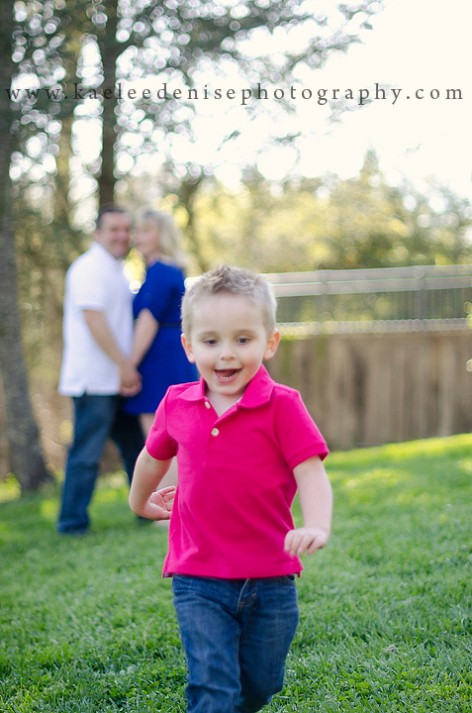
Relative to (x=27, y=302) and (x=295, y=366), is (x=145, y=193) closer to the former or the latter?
(x=27, y=302)

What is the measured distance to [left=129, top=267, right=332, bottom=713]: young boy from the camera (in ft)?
7.14

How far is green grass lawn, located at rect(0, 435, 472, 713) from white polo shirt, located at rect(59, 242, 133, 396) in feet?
3.28

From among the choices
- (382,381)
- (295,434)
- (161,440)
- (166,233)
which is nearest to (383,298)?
(382,381)

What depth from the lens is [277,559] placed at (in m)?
2.24

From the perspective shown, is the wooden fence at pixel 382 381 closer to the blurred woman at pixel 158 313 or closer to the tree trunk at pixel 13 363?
the tree trunk at pixel 13 363

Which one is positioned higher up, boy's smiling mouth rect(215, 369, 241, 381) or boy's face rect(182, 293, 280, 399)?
boy's face rect(182, 293, 280, 399)

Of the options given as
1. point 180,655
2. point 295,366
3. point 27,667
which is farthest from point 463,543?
point 295,366

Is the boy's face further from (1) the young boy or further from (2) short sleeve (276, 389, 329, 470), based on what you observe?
(2) short sleeve (276, 389, 329, 470)

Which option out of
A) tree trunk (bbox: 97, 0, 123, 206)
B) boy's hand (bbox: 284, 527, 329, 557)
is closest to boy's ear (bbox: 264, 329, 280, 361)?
boy's hand (bbox: 284, 527, 329, 557)

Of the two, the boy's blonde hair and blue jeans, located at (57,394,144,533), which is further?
blue jeans, located at (57,394,144,533)

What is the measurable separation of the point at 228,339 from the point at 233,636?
0.78 m

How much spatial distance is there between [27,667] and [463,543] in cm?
219

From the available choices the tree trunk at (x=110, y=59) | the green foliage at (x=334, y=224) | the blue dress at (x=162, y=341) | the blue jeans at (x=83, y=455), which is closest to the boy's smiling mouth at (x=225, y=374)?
the blue dress at (x=162, y=341)

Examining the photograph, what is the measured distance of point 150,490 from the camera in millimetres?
2539
